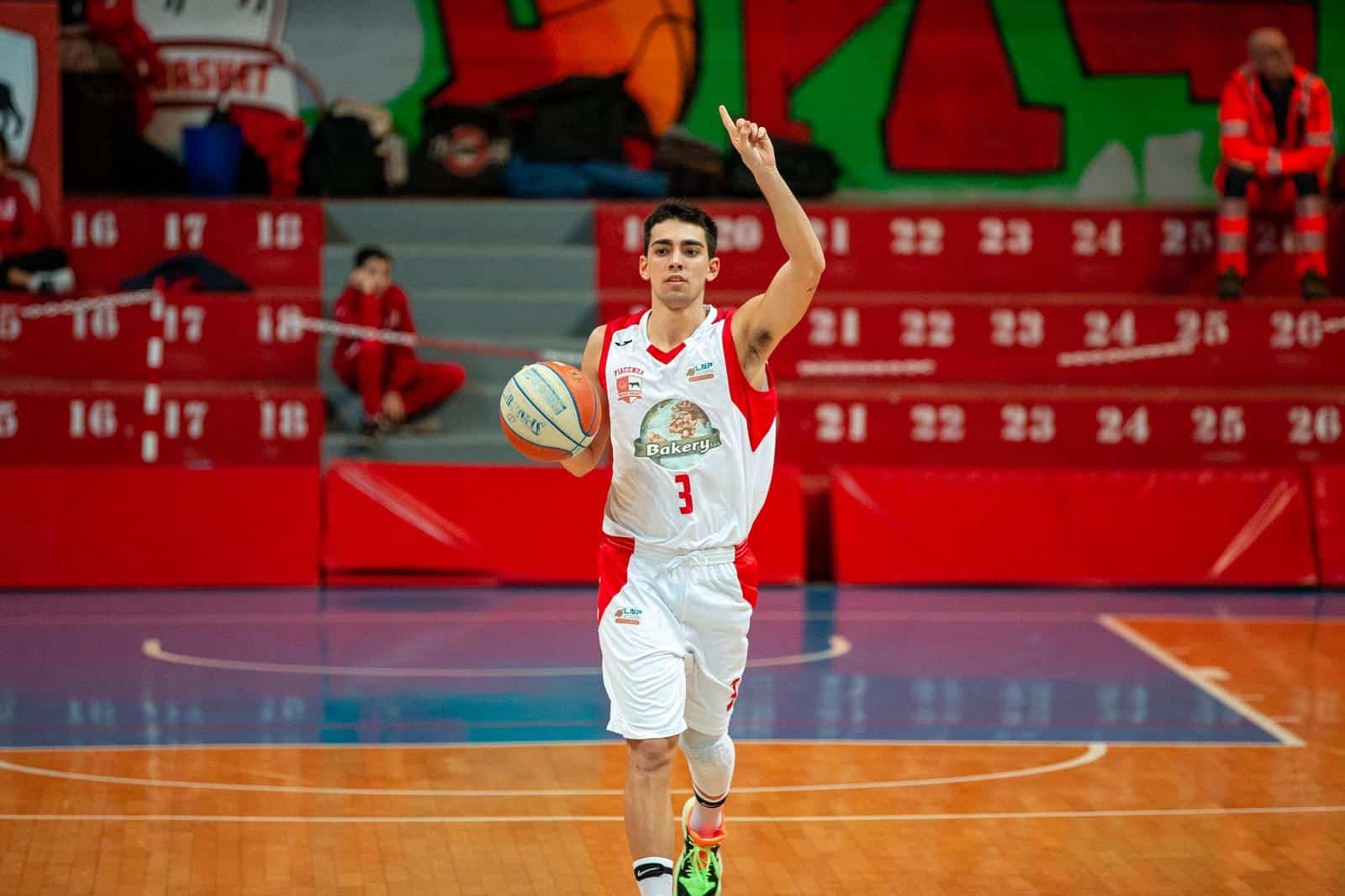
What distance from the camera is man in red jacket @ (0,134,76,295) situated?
13.6m

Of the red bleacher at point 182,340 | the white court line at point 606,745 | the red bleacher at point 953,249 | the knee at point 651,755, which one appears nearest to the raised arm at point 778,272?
the knee at point 651,755

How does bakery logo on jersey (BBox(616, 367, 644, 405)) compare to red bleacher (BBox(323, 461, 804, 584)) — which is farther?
red bleacher (BBox(323, 461, 804, 584))

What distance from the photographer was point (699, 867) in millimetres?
5691

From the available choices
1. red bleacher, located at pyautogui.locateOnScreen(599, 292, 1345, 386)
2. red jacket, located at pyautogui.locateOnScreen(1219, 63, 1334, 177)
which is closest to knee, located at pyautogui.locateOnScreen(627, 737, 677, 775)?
red bleacher, located at pyautogui.locateOnScreen(599, 292, 1345, 386)

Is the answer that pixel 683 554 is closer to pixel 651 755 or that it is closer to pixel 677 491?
pixel 677 491

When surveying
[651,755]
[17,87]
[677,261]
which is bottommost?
[651,755]

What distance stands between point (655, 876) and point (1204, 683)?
16.5ft

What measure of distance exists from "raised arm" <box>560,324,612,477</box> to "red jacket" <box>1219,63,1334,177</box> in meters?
9.65

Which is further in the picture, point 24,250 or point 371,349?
point 24,250

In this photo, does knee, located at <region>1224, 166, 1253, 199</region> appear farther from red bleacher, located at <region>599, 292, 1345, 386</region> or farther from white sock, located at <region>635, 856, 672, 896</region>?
white sock, located at <region>635, 856, 672, 896</region>

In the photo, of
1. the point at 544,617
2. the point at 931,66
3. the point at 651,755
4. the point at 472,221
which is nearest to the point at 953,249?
the point at 931,66

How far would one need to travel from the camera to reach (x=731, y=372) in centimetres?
546

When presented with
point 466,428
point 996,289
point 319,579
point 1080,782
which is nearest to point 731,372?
point 1080,782

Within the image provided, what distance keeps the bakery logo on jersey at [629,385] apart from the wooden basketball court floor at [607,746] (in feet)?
5.28
